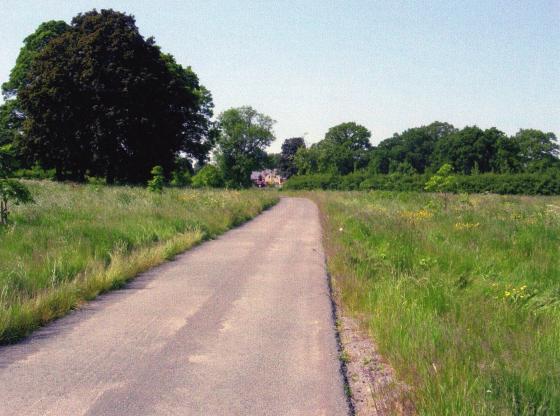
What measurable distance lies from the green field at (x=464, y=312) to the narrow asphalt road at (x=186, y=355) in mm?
666

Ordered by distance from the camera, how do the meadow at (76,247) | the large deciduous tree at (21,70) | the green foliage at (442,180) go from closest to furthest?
the meadow at (76,247), the green foliage at (442,180), the large deciduous tree at (21,70)

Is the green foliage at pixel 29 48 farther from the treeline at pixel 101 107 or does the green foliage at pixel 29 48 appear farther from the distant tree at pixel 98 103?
the distant tree at pixel 98 103

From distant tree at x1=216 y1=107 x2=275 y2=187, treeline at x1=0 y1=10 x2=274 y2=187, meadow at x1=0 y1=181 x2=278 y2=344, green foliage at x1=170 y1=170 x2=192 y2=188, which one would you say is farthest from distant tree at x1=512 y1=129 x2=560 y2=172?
meadow at x1=0 y1=181 x2=278 y2=344

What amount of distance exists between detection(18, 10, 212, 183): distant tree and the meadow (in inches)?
692

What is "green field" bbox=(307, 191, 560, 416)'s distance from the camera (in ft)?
12.7

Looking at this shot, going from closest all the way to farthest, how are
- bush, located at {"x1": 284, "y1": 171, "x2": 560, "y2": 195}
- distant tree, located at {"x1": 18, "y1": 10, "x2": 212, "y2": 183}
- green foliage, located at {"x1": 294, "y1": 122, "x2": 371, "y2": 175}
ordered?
distant tree, located at {"x1": 18, "y1": 10, "x2": 212, "y2": 183}
bush, located at {"x1": 284, "y1": 171, "x2": 560, "y2": 195}
green foliage, located at {"x1": 294, "y1": 122, "x2": 371, "y2": 175}

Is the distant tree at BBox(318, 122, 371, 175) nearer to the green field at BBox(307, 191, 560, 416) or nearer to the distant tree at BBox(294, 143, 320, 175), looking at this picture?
the distant tree at BBox(294, 143, 320, 175)

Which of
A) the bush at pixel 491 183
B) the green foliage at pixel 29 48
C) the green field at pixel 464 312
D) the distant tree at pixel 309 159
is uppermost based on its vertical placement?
the green foliage at pixel 29 48

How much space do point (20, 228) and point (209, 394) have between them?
9786 millimetres

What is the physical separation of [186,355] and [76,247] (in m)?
5.81

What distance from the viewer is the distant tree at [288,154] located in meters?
143

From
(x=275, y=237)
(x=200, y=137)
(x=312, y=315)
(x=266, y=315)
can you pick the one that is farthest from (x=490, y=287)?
(x=200, y=137)

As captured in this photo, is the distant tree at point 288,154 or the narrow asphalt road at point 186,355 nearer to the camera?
the narrow asphalt road at point 186,355

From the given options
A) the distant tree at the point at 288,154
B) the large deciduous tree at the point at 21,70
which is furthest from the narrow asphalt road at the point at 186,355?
the distant tree at the point at 288,154
